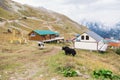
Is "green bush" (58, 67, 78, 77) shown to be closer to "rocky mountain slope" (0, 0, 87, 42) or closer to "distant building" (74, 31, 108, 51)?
"distant building" (74, 31, 108, 51)

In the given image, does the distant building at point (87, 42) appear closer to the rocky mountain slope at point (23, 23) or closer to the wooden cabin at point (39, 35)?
the wooden cabin at point (39, 35)

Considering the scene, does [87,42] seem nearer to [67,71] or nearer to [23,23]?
[67,71]

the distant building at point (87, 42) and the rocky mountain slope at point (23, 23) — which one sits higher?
the rocky mountain slope at point (23, 23)

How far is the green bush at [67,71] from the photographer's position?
2231 cm

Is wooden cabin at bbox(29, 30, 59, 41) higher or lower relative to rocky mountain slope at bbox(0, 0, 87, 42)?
lower

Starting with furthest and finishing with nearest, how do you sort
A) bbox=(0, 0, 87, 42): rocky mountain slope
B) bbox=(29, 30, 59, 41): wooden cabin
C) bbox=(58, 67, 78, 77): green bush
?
bbox=(0, 0, 87, 42): rocky mountain slope → bbox=(29, 30, 59, 41): wooden cabin → bbox=(58, 67, 78, 77): green bush

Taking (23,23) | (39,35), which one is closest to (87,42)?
(39,35)

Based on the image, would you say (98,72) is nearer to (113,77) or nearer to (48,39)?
(113,77)

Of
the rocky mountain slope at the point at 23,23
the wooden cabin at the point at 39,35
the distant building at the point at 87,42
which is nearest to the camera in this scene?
the distant building at the point at 87,42

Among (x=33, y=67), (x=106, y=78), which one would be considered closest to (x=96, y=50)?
(x=33, y=67)

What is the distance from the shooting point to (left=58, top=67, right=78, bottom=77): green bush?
73.2ft

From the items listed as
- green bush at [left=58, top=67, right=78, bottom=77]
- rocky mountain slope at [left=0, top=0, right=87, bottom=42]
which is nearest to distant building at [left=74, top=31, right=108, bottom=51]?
green bush at [left=58, top=67, right=78, bottom=77]

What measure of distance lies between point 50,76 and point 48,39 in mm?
66145

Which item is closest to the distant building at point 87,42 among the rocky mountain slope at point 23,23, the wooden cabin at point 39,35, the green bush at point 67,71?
the wooden cabin at point 39,35
